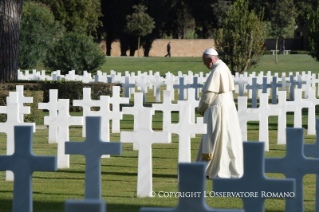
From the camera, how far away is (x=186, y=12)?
223 ft

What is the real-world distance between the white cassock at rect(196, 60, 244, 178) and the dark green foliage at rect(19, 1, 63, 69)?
106 feet

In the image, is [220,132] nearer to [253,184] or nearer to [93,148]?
[93,148]

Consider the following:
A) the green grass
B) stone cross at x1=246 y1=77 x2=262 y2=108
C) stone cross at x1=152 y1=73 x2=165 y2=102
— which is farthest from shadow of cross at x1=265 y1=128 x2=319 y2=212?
stone cross at x1=152 y1=73 x2=165 y2=102

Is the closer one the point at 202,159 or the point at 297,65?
the point at 202,159

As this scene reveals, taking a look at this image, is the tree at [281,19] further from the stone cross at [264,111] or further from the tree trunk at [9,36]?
the stone cross at [264,111]

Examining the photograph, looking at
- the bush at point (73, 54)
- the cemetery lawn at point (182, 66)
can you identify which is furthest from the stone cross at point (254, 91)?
the cemetery lawn at point (182, 66)

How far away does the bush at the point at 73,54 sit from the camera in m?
33.1

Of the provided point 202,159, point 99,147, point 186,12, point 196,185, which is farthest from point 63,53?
point 186,12

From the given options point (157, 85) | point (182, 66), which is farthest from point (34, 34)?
point (157, 85)

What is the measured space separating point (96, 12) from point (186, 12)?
544 inches

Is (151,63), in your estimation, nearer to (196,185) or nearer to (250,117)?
(250,117)

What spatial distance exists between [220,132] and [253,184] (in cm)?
478

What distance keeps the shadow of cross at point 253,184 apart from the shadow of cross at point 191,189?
684mm

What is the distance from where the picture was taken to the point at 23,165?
5324mm
